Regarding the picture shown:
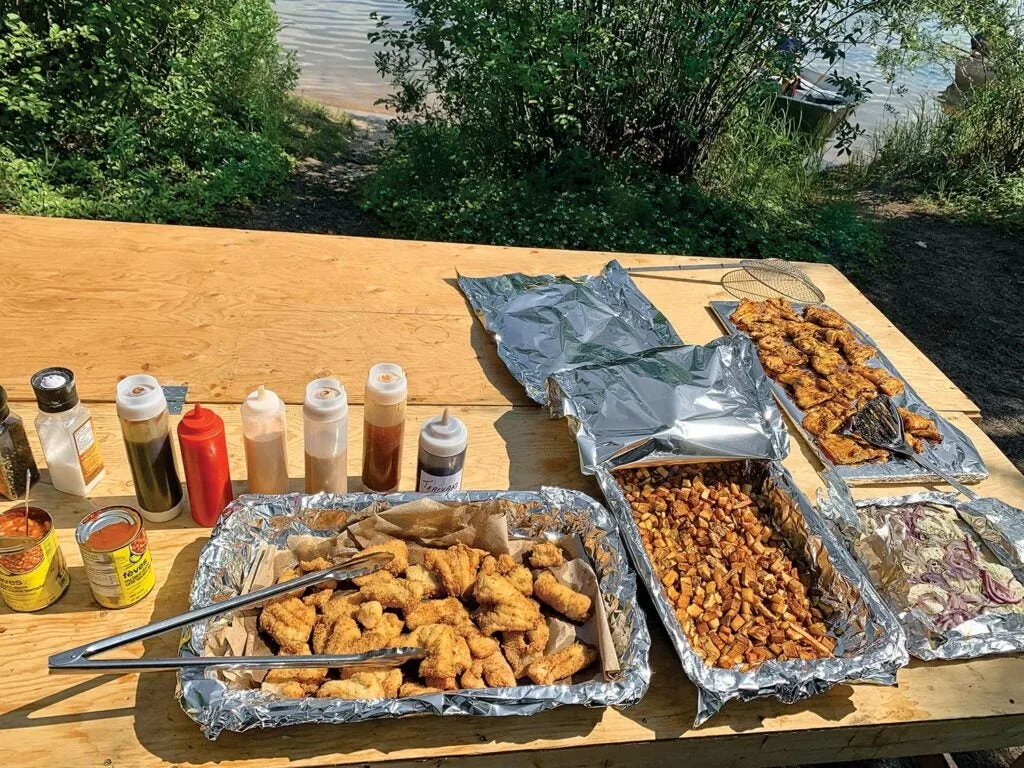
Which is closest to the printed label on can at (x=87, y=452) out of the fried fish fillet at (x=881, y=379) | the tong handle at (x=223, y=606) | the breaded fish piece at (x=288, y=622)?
the tong handle at (x=223, y=606)

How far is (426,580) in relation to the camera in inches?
62.6

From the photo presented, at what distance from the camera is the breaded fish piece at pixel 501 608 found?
1.50 metres

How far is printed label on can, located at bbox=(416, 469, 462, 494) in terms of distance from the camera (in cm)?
172

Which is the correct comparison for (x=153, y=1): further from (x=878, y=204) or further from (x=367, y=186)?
(x=878, y=204)

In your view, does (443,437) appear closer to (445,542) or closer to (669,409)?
(445,542)

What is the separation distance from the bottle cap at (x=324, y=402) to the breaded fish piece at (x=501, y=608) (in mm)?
494

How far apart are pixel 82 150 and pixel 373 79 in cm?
622

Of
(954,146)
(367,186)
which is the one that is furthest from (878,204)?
(367,186)

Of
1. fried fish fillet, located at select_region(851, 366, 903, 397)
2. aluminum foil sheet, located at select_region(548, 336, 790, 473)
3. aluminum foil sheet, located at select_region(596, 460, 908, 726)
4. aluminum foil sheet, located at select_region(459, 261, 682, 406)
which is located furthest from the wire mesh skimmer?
aluminum foil sheet, located at select_region(596, 460, 908, 726)

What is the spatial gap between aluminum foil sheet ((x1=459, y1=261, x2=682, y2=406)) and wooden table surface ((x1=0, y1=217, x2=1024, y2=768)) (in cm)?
8

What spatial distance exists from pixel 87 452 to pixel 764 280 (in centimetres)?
274

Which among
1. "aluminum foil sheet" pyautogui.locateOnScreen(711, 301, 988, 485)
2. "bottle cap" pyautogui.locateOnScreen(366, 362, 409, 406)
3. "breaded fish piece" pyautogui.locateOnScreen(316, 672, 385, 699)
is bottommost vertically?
"aluminum foil sheet" pyautogui.locateOnScreen(711, 301, 988, 485)

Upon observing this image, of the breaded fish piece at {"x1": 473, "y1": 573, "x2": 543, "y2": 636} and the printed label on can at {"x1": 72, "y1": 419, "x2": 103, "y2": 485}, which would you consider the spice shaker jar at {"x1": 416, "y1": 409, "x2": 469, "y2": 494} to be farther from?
the printed label on can at {"x1": 72, "y1": 419, "x2": 103, "y2": 485}

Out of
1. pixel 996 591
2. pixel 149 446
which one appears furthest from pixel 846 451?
pixel 149 446
